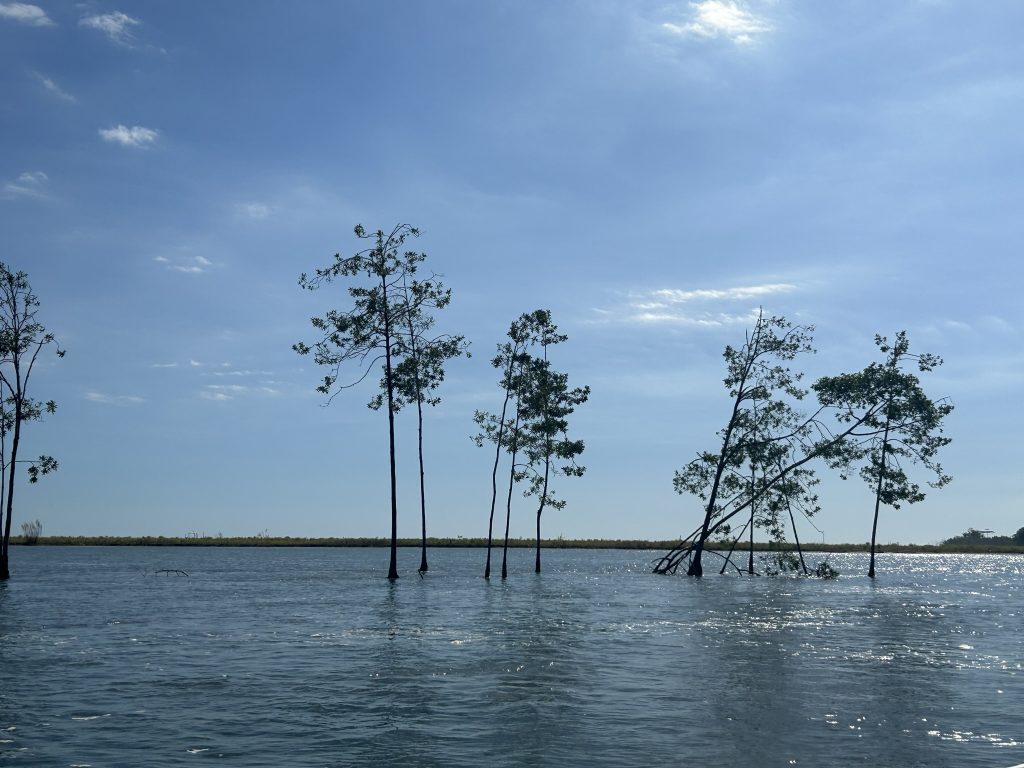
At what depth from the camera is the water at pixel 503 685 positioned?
16.1 metres

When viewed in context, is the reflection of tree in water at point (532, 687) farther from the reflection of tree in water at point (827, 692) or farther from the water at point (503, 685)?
the reflection of tree in water at point (827, 692)

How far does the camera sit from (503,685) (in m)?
22.9

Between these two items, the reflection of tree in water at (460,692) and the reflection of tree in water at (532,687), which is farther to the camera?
the reflection of tree in water at (532,687)

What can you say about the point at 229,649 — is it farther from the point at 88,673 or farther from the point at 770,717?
the point at 770,717

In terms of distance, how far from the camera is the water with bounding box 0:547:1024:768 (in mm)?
16094

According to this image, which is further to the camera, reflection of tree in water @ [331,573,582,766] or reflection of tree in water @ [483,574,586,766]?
reflection of tree in water @ [483,574,586,766]

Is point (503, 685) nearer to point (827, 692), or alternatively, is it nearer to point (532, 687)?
point (532, 687)

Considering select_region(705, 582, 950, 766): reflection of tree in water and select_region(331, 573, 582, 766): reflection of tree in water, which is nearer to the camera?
select_region(331, 573, 582, 766): reflection of tree in water

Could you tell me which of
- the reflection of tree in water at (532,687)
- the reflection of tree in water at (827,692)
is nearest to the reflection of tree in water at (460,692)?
the reflection of tree in water at (532,687)

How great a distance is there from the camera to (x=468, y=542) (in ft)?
607

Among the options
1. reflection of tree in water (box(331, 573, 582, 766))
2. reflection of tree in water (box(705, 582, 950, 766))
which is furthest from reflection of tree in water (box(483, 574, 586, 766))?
reflection of tree in water (box(705, 582, 950, 766))

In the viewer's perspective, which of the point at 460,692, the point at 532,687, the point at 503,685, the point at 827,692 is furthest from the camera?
the point at 503,685

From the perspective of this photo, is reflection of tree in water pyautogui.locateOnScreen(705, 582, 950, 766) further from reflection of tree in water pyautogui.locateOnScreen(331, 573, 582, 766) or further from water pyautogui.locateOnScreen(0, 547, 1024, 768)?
reflection of tree in water pyautogui.locateOnScreen(331, 573, 582, 766)

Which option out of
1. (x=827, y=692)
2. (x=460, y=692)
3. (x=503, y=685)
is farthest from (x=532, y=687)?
(x=827, y=692)
